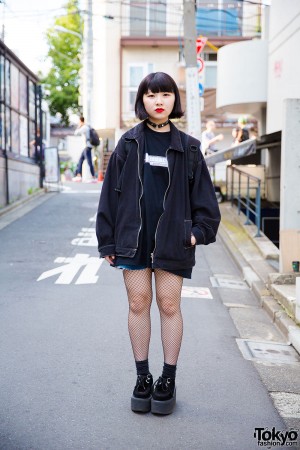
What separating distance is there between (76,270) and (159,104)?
551cm

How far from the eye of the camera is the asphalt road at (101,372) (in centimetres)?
340

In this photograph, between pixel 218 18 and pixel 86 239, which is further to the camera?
pixel 218 18

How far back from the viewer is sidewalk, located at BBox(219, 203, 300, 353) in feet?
21.2

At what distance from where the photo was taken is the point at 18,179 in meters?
17.0

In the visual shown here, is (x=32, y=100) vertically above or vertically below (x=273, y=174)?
above

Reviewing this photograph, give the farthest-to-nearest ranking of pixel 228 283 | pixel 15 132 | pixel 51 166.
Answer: pixel 51 166, pixel 15 132, pixel 228 283

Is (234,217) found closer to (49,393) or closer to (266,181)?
(266,181)

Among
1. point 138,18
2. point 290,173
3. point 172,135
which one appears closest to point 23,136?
point 290,173

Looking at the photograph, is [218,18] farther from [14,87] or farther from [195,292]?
[195,292]

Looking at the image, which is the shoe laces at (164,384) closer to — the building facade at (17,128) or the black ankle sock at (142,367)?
the black ankle sock at (142,367)

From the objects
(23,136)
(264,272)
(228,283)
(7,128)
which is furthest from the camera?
(23,136)

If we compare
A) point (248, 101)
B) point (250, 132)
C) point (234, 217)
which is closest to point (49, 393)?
point (234, 217)

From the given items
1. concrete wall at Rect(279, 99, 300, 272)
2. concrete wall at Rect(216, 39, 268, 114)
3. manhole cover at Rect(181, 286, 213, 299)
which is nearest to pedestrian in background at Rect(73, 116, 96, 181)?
concrete wall at Rect(216, 39, 268, 114)

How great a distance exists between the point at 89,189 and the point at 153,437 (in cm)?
1787
